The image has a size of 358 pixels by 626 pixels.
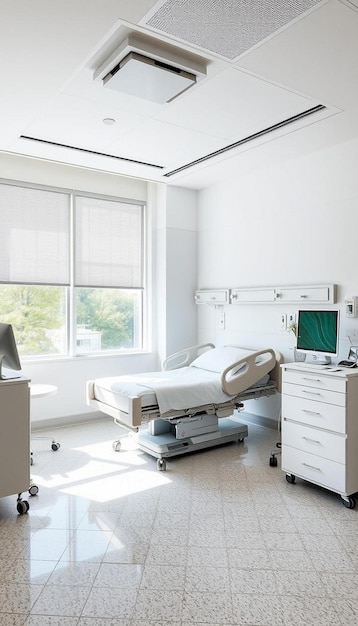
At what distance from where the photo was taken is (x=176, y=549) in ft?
8.06

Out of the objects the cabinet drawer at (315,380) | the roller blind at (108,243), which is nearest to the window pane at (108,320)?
the roller blind at (108,243)

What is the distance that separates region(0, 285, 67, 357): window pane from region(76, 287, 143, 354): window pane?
0.21 meters

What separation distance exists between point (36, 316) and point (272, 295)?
8.64 ft

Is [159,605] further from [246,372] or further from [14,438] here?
[246,372]

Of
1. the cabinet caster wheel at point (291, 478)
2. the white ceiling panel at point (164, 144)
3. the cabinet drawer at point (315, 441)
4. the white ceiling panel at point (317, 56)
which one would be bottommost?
the cabinet caster wheel at point (291, 478)

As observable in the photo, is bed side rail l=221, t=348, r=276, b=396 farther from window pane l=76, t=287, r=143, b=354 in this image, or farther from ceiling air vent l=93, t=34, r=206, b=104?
ceiling air vent l=93, t=34, r=206, b=104

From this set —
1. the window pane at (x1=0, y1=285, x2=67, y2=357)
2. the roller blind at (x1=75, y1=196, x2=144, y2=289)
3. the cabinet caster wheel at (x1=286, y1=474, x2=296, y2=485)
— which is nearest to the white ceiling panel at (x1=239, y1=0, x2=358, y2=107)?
the cabinet caster wheel at (x1=286, y1=474, x2=296, y2=485)

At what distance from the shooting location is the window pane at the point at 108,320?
5211 millimetres

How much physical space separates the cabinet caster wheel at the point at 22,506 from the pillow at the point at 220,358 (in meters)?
2.26

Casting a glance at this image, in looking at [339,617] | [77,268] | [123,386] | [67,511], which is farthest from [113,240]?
[339,617]

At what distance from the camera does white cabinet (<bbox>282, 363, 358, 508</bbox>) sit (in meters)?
2.96

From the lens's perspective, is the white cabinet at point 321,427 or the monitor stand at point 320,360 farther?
the monitor stand at point 320,360

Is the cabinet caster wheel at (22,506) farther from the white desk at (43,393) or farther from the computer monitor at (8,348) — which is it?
the white desk at (43,393)

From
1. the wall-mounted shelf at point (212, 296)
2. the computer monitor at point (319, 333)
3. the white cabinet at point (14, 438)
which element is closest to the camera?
the white cabinet at point (14, 438)
